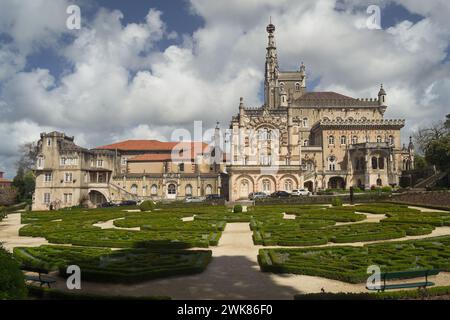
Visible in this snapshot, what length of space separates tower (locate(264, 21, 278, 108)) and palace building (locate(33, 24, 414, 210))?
6133 mm

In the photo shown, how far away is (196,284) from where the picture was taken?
12289mm

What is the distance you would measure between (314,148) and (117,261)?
2307 inches

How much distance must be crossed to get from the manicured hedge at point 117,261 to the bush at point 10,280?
178 inches

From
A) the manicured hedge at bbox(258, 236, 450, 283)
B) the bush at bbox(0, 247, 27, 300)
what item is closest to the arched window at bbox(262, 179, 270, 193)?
the manicured hedge at bbox(258, 236, 450, 283)

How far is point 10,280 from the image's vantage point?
26.0 ft

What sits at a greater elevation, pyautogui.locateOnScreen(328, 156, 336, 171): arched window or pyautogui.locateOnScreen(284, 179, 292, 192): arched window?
pyautogui.locateOnScreen(328, 156, 336, 171): arched window

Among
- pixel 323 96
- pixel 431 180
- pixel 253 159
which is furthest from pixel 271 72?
pixel 431 180

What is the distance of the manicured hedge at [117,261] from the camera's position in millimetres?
12719

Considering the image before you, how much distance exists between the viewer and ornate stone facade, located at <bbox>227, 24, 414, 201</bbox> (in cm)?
6047

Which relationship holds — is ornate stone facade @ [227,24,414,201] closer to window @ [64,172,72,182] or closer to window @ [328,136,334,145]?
window @ [328,136,334,145]
